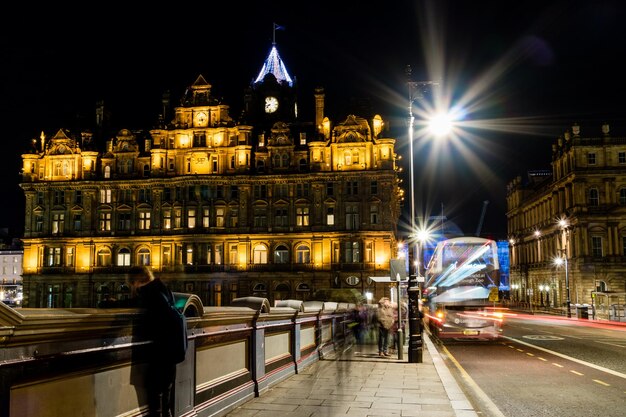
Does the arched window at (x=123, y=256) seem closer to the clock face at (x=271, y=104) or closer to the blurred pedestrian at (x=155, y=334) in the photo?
the clock face at (x=271, y=104)

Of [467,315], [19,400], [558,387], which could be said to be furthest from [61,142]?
[19,400]

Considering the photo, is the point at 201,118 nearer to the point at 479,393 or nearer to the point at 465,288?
the point at 465,288

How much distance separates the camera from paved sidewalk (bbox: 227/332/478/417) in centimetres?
1051

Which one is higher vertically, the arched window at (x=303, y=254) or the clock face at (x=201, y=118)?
the clock face at (x=201, y=118)

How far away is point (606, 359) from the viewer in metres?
20.6

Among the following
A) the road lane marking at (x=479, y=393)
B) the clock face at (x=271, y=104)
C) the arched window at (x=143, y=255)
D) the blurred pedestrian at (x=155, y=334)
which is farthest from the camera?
the clock face at (x=271, y=104)

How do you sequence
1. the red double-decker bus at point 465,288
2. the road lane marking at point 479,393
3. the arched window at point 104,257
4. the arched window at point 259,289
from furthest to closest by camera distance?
the arched window at point 104,257 → the arched window at point 259,289 → the red double-decker bus at point 465,288 → the road lane marking at point 479,393

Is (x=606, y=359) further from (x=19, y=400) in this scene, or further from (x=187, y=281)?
(x=187, y=281)

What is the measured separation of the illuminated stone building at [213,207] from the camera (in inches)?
2653

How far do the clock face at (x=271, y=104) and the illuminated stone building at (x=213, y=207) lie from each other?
2826mm

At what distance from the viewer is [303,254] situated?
68.5m

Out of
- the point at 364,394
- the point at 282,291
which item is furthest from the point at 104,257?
the point at 364,394

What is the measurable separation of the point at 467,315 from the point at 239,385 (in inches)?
773

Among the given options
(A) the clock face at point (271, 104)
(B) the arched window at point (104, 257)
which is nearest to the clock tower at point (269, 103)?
(A) the clock face at point (271, 104)
